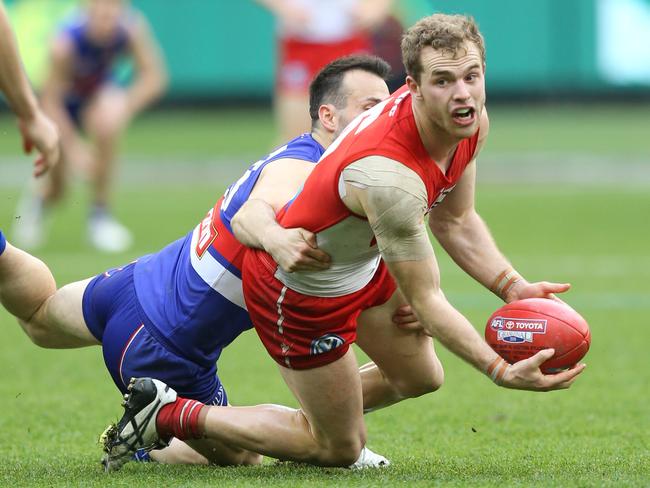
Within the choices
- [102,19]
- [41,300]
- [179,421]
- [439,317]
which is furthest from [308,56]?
[439,317]

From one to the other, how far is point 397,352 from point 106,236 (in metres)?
7.38

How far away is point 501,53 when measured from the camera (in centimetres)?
2458

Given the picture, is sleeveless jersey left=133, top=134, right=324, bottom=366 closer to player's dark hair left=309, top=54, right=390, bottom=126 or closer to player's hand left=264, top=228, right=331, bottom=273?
player's dark hair left=309, top=54, right=390, bottom=126

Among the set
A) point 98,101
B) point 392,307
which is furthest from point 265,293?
point 98,101

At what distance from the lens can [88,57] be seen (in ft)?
41.8

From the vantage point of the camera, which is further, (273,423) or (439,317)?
(273,423)

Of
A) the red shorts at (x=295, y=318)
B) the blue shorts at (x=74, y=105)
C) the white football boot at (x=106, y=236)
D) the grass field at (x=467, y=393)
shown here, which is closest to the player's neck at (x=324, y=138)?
the red shorts at (x=295, y=318)

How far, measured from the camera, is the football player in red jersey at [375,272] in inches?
169

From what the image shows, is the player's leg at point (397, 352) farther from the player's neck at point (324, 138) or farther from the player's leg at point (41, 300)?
the player's leg at point (41, 300)

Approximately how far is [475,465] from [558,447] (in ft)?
1.76

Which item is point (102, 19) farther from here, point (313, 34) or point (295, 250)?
point (295, 250)

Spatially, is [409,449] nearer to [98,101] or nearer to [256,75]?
[98,101]

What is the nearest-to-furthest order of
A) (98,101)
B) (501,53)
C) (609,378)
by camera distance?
(609,378)
(98,101)
(501,53)

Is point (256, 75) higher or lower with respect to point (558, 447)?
lower
